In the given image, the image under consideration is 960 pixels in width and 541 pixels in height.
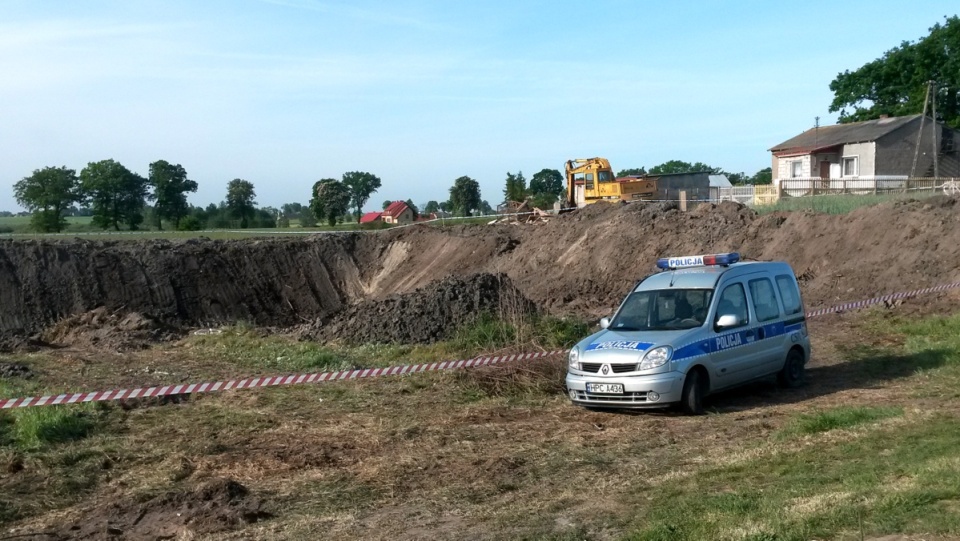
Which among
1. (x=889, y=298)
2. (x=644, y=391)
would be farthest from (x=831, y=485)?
(x=889, y=298)

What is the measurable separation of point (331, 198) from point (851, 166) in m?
41.9

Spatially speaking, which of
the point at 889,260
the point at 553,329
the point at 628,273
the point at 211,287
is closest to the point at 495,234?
the point at 628,273

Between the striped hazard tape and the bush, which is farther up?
the bush

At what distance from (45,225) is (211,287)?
30.8 m

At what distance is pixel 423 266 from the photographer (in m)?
35.7

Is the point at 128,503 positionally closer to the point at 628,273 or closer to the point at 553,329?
the point at 553,329

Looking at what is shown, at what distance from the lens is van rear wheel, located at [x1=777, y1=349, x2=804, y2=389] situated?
12625 mm

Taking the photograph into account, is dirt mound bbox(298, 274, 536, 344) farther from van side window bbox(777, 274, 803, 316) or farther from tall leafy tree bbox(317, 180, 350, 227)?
tall leafy tree bbox(317, 180, 350, 227)

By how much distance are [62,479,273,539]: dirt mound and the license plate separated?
4.51 meters

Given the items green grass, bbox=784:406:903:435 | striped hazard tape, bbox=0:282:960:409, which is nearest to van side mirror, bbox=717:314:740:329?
green grass, bbox=784:406:903:435

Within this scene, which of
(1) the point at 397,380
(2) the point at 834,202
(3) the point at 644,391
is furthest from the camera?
(2) the point at 834,202

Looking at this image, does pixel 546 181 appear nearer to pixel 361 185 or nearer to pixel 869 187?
pixel 361 185

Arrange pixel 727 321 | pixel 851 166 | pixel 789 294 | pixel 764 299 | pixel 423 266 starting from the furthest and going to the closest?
pixel 851 166
pixel 423 266
pixel 789 294
pixel 764 299
pixel 727 321

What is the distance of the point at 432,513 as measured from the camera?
287 inches
